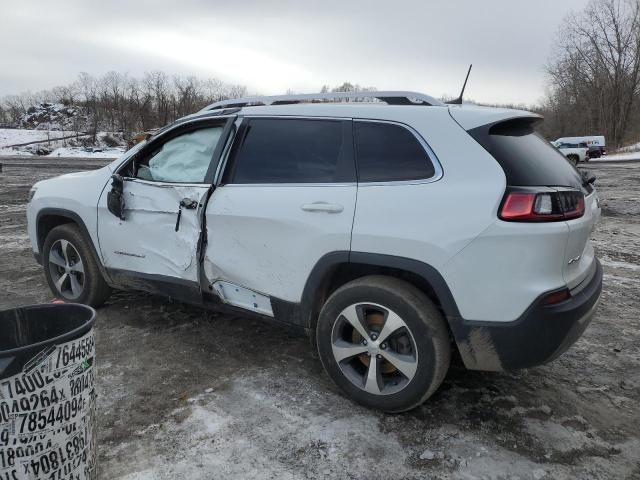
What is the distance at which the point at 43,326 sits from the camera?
2070 mm

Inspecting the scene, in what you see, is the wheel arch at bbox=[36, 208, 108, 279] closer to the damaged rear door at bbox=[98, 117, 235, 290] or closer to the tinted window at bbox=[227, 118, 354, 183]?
the damaged rear door at bbox=[98, 117, 235, 290]

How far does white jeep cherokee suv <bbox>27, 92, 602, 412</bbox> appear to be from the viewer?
8.07 feet

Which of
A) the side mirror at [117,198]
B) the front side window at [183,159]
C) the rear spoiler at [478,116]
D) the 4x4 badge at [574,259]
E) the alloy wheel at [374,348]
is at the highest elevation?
the rear spoiler at [478,116]

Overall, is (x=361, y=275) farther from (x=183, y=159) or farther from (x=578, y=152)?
(x=578, y=152)

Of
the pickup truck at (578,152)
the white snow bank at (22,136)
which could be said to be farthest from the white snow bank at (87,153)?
the pickup truck at (578,152)

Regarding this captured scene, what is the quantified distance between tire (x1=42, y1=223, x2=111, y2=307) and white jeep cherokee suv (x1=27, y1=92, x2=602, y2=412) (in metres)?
0.67

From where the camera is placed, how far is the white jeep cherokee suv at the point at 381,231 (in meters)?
2.46

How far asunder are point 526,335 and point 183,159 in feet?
8.81

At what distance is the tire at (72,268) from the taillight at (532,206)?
11.1 ft

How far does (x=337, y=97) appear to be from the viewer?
10.8 feet

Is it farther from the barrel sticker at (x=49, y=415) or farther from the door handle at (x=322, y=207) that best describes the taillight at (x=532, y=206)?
the barrel sticker at (x=49, y=415)

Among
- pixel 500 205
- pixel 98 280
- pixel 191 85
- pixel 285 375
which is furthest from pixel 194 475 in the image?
pixel 191 85

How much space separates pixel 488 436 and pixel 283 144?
7.01ft

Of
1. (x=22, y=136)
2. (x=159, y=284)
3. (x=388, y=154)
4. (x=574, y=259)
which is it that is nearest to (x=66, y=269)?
(x=159, y=284)
